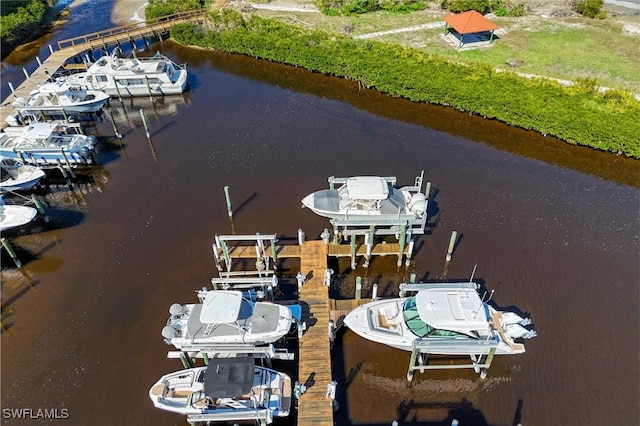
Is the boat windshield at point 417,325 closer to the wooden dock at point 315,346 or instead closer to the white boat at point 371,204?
the wooden dock at point 315,346

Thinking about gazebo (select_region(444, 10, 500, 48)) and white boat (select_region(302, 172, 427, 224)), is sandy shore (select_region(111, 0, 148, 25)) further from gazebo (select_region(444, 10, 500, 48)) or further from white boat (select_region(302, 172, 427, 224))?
white boat (select_region(302, 172, 427, 224))

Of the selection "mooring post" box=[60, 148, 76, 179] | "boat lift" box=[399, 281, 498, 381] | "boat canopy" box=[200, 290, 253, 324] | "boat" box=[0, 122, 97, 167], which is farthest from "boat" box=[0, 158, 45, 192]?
"boat lift" box=[399, 281, 498, 381]

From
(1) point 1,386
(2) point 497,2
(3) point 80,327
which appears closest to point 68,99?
(3) point 80,327

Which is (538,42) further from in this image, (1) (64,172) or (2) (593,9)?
(1) (64,172)

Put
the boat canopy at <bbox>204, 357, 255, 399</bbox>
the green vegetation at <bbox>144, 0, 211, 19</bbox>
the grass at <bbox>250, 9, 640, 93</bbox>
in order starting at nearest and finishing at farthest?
the boat canopy at <bbox>204, 357, 255, 399</bbox> → the grass at <bbox>250, 9, 640, 93</bbox> → the green vegetation at <bbox>144, 0, 211, 19</bbox>

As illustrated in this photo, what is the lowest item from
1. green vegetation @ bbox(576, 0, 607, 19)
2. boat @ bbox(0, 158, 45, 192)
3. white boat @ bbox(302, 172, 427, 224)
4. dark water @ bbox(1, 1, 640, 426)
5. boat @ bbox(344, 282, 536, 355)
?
dark water @ bbox(1, 1, 640, 426)

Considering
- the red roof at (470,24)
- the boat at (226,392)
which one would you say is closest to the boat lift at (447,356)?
the boat at (226,392)
